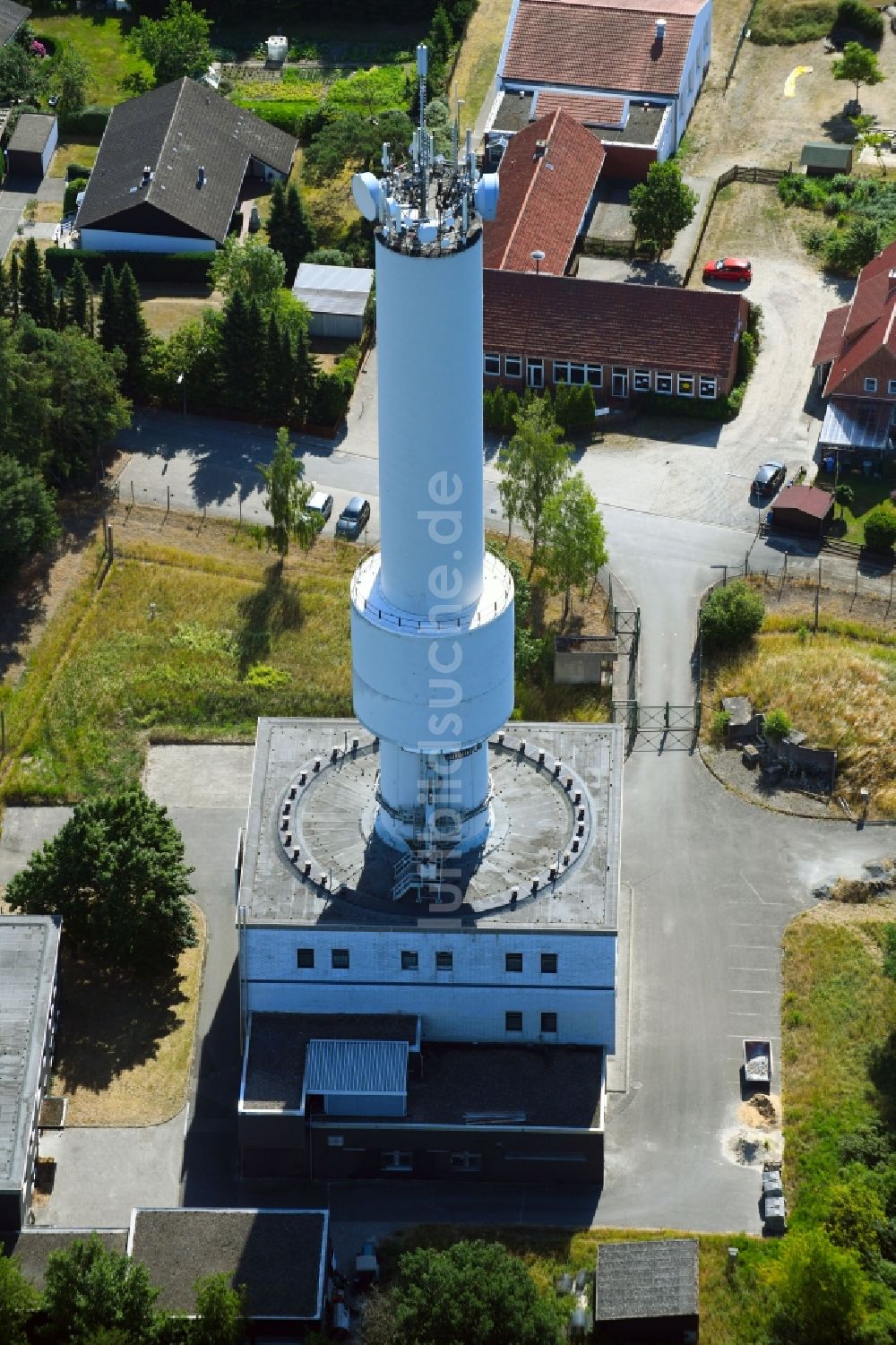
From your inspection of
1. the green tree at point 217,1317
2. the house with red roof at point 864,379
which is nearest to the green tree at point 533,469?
the house with red roof at point 864,379

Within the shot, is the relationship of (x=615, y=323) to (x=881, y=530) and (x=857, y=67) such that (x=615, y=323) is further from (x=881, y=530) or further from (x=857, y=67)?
(x=857, y=67)

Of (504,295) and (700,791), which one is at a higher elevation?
(504,295)

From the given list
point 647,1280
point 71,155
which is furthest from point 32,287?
point 647,1280

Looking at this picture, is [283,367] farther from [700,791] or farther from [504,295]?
[700,791]

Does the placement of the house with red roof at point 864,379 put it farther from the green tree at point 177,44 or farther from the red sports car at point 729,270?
the green tree at point 177,44

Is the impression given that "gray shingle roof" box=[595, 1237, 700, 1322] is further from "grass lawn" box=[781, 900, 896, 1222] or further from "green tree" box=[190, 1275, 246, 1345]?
"green tree" box=[190, 1275, 246, 1345]

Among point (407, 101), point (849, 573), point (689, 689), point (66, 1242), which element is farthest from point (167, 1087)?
point (407, 101)

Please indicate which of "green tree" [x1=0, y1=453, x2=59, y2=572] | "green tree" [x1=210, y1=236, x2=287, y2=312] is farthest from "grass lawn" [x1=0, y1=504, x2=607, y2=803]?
"green tree" [x1=210, y1=236, x2=287, y2=312]
